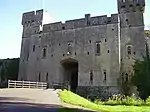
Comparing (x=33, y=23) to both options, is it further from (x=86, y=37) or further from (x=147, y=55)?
(x=147, y=55)

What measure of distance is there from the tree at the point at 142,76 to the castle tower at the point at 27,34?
55.2 feet

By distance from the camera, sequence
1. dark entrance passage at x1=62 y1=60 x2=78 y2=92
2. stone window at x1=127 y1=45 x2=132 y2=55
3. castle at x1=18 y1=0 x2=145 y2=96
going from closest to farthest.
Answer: castle at x1=18 y1=0 x2=145 y2=96, stone window at x1=127 y1=45 x2=132 y2=55, dark entrance passage at x1=62 y1=60 x2=78 y2=92

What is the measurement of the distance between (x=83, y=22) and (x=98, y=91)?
10.1 meters

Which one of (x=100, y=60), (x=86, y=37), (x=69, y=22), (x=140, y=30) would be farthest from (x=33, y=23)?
(x=140, y=30)

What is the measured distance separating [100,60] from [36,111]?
2205cm

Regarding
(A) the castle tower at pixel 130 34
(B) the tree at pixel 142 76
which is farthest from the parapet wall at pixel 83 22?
(B) the tree at pixel 142 76

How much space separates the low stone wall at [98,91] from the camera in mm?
29859

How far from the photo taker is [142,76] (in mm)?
28469

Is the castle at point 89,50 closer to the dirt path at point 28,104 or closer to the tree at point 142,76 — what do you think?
the tree at point 142,76

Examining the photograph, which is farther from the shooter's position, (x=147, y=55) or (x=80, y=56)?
(x=80, y=56)

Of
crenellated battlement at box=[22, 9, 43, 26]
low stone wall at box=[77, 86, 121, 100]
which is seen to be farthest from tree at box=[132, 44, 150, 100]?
crenellated battlement at box=[22, 9, 43, 26]

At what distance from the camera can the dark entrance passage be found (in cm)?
3531

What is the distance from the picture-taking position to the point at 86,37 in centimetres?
3322

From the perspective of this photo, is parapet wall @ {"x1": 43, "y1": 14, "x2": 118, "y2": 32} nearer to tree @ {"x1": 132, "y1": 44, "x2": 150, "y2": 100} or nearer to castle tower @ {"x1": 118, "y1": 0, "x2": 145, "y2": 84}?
castle tower @ {"x1": 118, "y1": 0, "x2": 145, "y2": 84}
